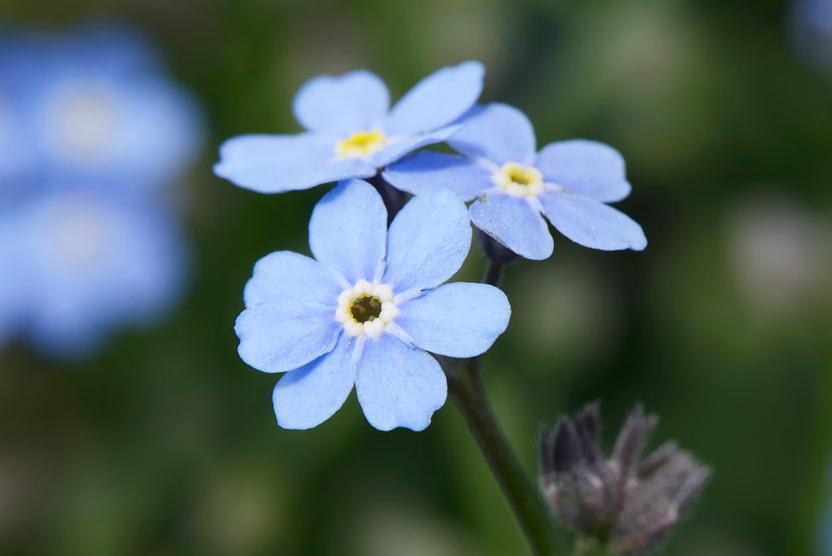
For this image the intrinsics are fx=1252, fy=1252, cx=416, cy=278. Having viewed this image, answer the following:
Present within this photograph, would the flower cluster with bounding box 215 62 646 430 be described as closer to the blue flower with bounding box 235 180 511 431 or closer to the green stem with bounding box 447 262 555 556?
the blue flower with bounding box 235 180 511 431

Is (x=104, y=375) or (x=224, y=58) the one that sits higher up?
(x=224, y=58)

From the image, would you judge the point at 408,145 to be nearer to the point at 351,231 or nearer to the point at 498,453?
the point at 351,231

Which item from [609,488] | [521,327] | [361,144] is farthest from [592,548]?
[521,327]

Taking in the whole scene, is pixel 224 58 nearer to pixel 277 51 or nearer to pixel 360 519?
pixel 277 51

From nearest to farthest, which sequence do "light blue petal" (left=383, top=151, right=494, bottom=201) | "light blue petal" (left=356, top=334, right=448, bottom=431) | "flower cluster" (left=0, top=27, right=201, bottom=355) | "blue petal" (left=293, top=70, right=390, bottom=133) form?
"light blue petal" (left=356, top=334, right=448, bottom=431), "light blue petal" (left=383, top=151, right=494, bottom=201), "blue petal" (left=293, top=70, right=390, bottom=133), "flower cluster" (left=0, top=27, right=201, bottom=355)

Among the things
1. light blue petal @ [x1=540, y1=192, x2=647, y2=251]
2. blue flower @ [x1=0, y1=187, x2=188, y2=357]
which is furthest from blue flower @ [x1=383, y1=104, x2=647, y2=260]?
blue flower @ [x1=0, y1=187, x2=188, y2=357]

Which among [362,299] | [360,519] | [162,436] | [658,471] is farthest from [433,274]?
[162,436]

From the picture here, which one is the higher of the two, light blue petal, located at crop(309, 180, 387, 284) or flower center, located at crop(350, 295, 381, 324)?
light blue petal, located at crop(309, 180, 387, 284)
